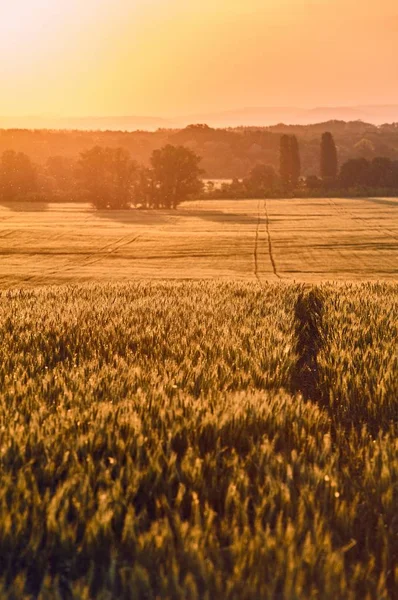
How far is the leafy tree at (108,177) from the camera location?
101 metres

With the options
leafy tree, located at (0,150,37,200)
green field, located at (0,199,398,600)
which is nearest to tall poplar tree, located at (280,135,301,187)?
leafy tree, located at (0,150,37,200)

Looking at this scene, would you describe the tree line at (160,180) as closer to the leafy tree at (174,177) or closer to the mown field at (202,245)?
the leafy tree at (174,177)

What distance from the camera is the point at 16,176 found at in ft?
375

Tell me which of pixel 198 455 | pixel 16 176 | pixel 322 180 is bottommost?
pixel 198 455

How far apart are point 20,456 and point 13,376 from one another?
216 centimetres

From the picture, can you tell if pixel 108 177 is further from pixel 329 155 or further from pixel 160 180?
pixel 329 155

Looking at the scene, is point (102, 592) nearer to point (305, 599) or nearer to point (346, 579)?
point (305, 599)

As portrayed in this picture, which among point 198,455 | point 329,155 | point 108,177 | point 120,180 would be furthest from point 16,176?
point 198,455

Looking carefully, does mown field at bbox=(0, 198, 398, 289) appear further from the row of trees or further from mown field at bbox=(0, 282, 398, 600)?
mown field at bbox=(0, 282, 398, 600)

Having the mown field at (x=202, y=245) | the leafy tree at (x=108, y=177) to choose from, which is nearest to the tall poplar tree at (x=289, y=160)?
the leafy tree at (x=108, y=177)

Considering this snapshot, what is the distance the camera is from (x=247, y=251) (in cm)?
5066

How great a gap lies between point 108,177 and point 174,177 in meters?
12.0

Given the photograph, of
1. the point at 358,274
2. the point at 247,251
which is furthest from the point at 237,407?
the point at 247,251

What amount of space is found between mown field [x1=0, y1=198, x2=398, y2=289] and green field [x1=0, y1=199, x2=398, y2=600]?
27.1 m
